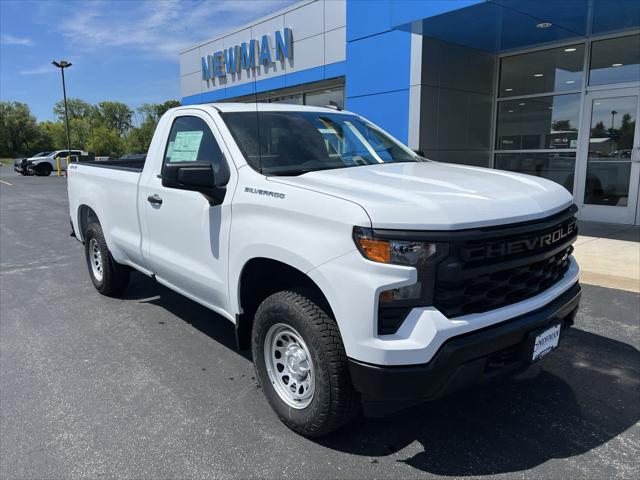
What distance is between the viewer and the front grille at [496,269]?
233cm

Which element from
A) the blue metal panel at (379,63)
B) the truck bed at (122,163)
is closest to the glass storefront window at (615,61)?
the blue metal panel at (379,63)

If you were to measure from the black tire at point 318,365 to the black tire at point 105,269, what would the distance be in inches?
119

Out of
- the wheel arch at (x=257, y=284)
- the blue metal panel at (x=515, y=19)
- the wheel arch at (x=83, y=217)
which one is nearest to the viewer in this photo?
the wheel arch at (x=257, y=284)

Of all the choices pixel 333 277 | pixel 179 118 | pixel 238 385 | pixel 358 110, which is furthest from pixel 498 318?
pixel 358 110

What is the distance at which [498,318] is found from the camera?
2.47 m

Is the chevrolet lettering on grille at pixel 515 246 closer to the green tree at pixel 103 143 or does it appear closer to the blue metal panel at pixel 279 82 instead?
the blue metal panel at pixel 279 82

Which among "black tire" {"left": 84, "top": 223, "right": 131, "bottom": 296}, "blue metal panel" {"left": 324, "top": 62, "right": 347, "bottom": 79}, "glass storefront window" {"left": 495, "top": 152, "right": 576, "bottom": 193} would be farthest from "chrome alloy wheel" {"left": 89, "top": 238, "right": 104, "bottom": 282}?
"blue metal panel" {"left": 324, "top": 62, "right": 347, "bottom": 79}

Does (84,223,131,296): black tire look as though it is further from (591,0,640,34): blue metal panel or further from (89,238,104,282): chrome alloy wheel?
(591,0,640,34): blue metal panel

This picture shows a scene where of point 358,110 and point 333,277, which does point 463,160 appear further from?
point 333,277

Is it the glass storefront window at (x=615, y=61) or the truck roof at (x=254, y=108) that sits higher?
the glass storefront window at (x=615, y=61)

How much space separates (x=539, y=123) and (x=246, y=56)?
1039 centimetres

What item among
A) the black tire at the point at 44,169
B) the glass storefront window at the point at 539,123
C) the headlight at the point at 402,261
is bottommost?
the black tire at the point at 44,169

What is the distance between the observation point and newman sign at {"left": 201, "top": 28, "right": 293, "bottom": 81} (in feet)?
50.4

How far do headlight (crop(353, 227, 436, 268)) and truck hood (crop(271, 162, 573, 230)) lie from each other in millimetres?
70
